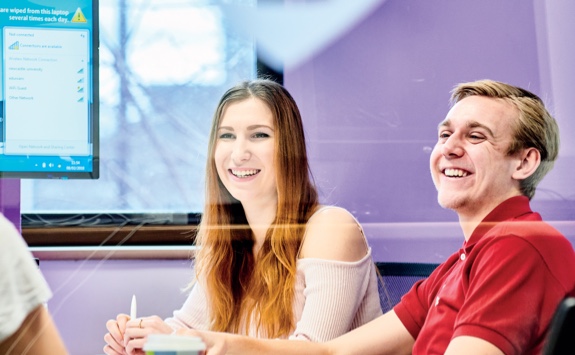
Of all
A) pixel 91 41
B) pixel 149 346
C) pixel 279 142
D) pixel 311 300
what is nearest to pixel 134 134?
pixel 91 41

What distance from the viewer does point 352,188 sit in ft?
5.08

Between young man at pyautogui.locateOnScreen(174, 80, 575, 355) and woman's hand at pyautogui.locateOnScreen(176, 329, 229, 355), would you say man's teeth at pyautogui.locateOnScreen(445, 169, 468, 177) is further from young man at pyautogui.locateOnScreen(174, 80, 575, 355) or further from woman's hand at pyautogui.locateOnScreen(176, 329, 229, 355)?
woman's hand at pyautogui.locateOnScreen(176, 329, 229, 355)

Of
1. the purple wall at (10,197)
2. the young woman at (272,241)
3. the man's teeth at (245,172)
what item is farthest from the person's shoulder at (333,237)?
the purple wall at (10,197)

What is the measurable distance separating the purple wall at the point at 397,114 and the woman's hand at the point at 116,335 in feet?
0.18

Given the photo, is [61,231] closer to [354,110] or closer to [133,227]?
[133,227]

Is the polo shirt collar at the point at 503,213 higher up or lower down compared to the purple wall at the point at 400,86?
lower down

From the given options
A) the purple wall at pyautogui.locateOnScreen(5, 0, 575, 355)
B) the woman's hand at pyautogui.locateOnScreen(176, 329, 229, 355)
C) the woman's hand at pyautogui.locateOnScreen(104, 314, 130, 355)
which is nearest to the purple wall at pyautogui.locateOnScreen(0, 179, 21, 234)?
the purple wall at pyautogui.locateOnScreen(5, 0, 575, 355)

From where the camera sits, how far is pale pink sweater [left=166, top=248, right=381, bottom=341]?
1.37 metres

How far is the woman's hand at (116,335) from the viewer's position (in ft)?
4.02

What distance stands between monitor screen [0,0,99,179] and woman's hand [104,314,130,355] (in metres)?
0.41

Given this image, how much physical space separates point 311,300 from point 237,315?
16cm

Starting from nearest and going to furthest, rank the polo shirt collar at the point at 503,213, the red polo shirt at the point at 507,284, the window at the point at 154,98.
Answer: the red polo shirt at the point at 507,284 → the polo shirt collar at the point at 503,213 → the window at the point at 154,98

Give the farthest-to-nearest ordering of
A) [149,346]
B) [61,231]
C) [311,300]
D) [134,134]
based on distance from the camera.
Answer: [134,134] < [61,231] < [311,300] < [149,346]

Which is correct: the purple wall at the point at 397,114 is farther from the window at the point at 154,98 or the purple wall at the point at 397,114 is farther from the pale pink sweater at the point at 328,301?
the window at the point at 154,98
